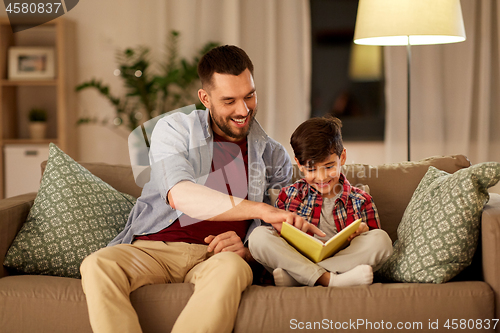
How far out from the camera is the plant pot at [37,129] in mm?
3674

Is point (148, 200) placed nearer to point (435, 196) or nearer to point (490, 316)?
point (435, 196)

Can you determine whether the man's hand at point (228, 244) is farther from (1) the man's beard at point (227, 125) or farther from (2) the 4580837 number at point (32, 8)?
(2) the 4580837 number at point (32, 8)

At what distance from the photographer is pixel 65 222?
162 cm

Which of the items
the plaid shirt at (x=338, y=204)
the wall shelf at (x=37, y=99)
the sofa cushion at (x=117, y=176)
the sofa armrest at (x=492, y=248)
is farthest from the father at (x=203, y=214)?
the wall shelf at (x=37, y=99)

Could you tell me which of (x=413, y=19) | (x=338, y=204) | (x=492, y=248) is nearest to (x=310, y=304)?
(x=338, y=204)

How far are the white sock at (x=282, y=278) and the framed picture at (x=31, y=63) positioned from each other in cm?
295

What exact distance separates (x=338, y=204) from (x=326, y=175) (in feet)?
0.39

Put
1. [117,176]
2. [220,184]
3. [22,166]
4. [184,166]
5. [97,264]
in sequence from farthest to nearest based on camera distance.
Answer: [22,166]
[117,176]
[220,184]
[184,166]
[97,264]

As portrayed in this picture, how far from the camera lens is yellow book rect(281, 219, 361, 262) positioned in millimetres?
1319

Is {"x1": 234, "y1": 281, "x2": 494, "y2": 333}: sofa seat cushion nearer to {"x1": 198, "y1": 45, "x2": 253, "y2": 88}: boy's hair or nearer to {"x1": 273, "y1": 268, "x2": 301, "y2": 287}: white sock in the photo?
{"x1": 273, "y1": 268, "x2": 301, "y2": 287}: white sock

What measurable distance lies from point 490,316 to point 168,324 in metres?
0.93

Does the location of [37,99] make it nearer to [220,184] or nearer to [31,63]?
[31,63]

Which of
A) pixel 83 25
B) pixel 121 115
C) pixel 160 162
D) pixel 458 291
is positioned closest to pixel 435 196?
pixel 458 291

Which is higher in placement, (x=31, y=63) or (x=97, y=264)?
(x=31, y=63)
